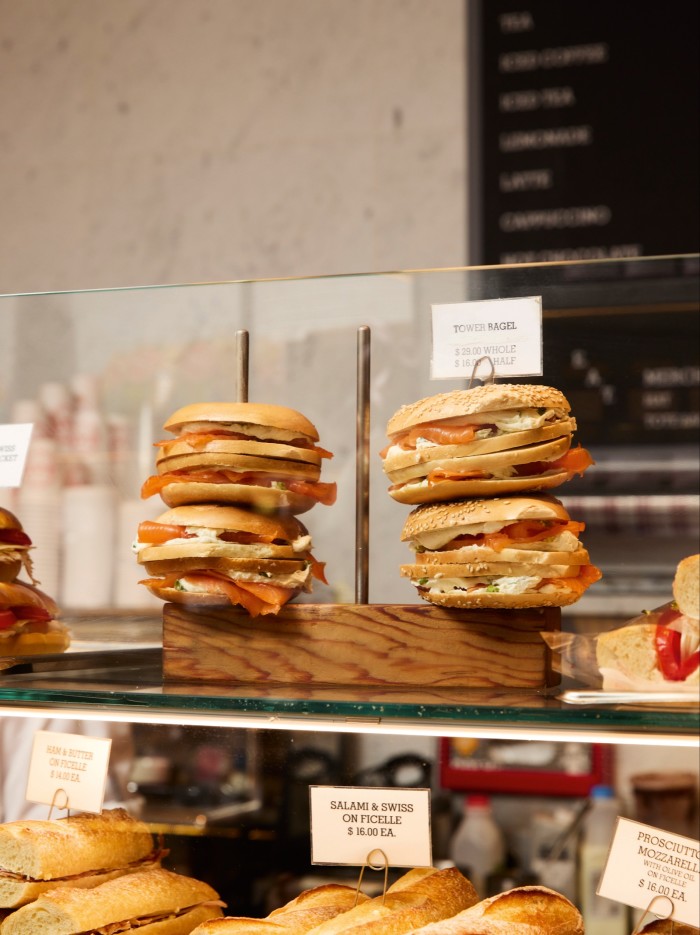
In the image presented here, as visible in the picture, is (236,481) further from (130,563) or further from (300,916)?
(300,916)

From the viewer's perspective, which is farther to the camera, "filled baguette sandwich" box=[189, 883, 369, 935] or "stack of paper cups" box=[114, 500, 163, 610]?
"stack of paper cups" box=[114, 500, 163, 610]

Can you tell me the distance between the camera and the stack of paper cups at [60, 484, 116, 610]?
65.2 inches

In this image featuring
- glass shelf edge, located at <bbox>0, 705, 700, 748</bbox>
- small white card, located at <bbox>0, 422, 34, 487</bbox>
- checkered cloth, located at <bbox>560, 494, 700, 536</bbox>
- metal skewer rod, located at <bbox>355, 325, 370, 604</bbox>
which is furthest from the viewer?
checkered cloth, located at <bbox>560, 494, 700, 536</bbox>

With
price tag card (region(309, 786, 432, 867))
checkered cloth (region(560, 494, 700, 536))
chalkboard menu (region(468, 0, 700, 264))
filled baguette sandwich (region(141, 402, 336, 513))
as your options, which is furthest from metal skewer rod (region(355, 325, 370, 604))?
chalkboard menu (region(468, 0, 700, 264))

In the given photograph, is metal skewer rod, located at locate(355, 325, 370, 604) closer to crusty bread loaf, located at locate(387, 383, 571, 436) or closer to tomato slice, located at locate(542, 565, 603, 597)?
crusty bread loaf, located at locate(387, 383, 571, 436)

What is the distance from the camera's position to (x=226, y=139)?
3.58m

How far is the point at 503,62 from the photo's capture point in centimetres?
332

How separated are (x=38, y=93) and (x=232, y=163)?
31.5 inches

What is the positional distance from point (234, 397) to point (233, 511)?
12.7 inches

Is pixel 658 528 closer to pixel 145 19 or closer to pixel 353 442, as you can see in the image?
pixel 353 442

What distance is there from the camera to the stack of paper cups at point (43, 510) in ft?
5.42

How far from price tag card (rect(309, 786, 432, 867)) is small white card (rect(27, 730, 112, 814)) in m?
0.34

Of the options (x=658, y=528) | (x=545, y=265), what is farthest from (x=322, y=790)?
(x=658, y=528)

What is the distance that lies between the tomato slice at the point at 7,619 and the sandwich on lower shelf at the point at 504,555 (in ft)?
2.07
